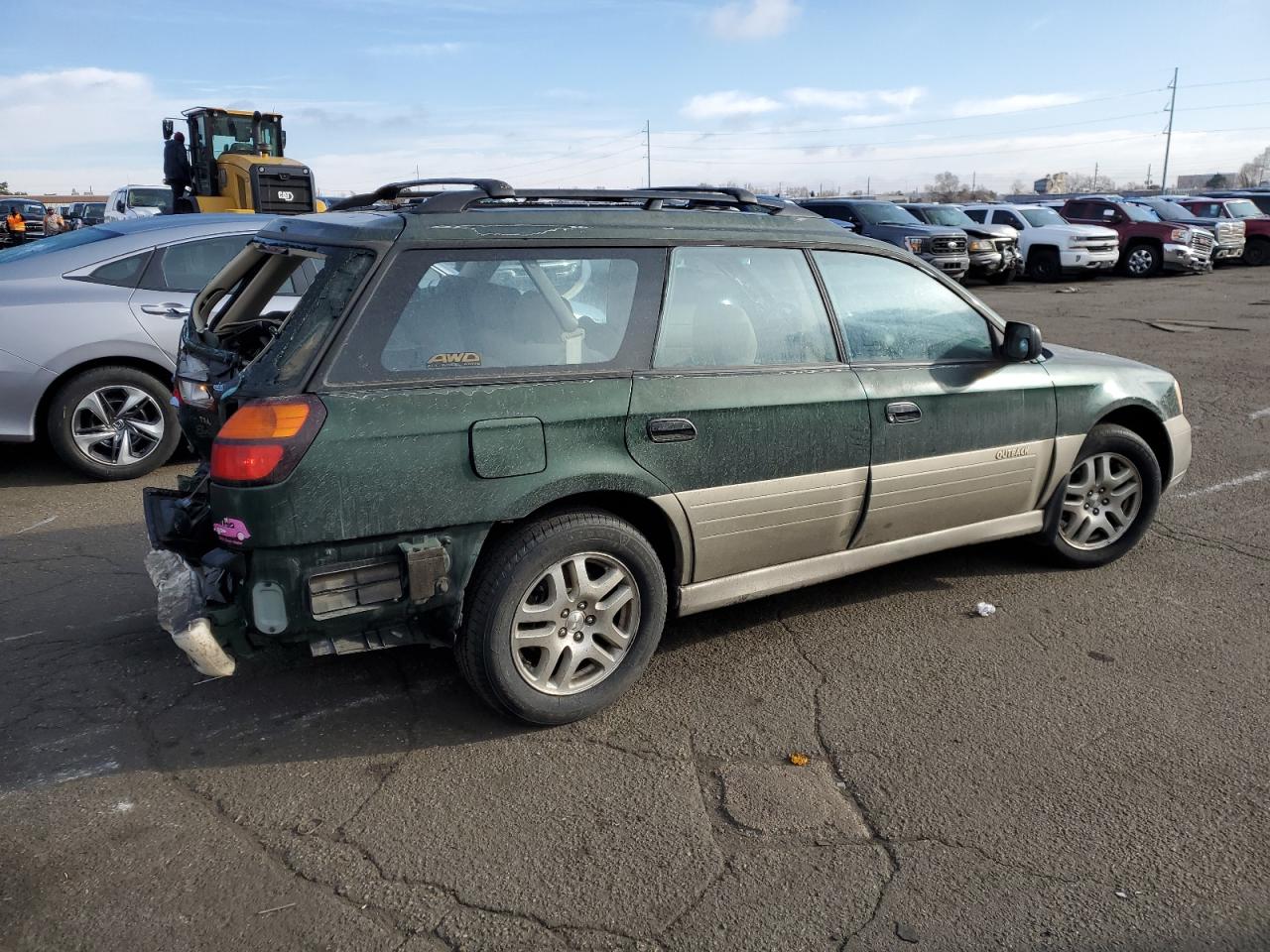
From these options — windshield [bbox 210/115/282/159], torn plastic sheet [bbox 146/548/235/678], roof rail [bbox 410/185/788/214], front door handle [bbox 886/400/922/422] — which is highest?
windshield [bbox 210/115/282/159]

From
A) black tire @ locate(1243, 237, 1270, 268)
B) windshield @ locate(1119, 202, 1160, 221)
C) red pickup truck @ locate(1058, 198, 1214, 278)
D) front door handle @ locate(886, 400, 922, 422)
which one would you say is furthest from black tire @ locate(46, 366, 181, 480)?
black tire @ locate(1243, 237, 1270, 268)

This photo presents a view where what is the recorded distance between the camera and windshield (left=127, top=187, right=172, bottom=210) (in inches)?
805

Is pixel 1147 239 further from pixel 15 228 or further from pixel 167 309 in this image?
pixel 15 228

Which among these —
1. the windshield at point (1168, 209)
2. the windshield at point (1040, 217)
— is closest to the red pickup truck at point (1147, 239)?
the windshield at point (1040, 217)

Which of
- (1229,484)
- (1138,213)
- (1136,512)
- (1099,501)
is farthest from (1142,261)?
(1099,501)

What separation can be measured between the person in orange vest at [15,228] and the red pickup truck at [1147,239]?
90.7 ft

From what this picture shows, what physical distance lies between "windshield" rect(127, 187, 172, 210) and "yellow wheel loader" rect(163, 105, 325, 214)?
4548 millimetres

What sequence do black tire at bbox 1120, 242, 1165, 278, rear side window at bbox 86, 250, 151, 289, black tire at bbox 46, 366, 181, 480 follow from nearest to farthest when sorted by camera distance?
black tire at bbox 46, 366, 181, 480, rear side window at bbox 86, 250, 151, 289, black tire at bbox 1120, 242, 1165, 278

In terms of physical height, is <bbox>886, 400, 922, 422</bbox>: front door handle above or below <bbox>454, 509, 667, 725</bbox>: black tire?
above

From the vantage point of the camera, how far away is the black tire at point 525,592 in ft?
11.1

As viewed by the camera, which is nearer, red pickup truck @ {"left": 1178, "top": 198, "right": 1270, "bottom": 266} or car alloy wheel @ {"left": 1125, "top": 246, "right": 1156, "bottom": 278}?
car alloy wheel @ {"left": 1125, "top": 246, "right": 1156, "bottom": 278}

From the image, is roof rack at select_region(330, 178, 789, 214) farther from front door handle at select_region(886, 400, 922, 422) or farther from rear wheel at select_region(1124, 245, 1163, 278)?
rear wheel at select_region(1124, 245, 1163, 278)

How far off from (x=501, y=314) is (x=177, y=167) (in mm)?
14743

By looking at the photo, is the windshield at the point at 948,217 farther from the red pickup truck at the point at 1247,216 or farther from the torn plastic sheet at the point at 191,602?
the torn plastic sheet at the point at 191,602
